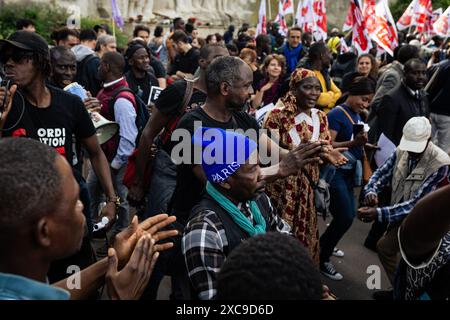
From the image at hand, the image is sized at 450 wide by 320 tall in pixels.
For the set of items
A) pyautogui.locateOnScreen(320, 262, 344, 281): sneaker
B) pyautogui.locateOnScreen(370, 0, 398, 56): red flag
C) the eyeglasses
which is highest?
the eyeglasses

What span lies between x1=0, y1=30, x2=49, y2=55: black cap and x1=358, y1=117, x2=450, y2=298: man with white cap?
2.24 meters

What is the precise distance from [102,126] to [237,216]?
1.82 meters

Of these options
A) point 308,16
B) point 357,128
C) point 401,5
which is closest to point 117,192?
point 357,128

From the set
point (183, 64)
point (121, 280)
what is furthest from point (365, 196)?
point (183, 64)

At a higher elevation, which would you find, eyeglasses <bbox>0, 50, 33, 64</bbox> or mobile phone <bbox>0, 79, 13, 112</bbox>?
eyeglasses <bbox>0, 50, 33, 64</bbox>

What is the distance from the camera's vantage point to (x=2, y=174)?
1440 millimetres

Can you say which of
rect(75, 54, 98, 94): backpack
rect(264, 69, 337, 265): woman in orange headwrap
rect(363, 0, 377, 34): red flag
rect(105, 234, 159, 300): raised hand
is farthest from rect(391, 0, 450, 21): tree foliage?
rect(105, 234, 159, 300): raised hand

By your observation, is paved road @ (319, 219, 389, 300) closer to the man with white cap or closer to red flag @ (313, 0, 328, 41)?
Result: the man with white cap

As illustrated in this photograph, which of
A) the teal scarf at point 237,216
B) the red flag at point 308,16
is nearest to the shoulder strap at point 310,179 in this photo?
the teal scarf at point 237,216

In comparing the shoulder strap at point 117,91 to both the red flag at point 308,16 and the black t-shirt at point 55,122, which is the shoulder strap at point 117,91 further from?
the red flag at point 308,16

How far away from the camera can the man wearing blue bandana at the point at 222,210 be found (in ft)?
7.18

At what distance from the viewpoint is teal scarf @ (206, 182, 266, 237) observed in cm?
237

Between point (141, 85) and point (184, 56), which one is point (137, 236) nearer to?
point (141, 85)
